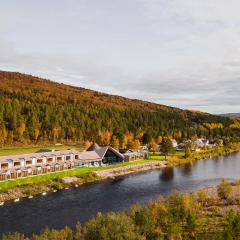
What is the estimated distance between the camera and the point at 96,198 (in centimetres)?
6625

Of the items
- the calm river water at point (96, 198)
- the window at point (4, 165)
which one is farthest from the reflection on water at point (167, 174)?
the window at point (4, 165)

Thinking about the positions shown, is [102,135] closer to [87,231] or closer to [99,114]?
[99,114]

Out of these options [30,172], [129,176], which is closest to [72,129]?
[129,176]

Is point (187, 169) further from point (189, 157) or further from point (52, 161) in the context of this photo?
point (52, 161)

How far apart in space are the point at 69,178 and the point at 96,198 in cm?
1707

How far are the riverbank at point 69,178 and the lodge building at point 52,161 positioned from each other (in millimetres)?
2725

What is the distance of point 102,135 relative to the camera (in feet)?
488

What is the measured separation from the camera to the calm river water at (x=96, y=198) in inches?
2023

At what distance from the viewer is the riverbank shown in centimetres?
6781

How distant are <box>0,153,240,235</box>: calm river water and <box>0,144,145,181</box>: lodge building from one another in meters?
11.6

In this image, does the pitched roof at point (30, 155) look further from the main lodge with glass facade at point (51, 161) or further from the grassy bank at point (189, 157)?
the grassy bank at point (189, 157)

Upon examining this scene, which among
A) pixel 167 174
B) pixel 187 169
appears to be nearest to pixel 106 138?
pixel 187 169

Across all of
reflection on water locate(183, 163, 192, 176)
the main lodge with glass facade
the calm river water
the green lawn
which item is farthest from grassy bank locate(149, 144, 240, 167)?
the green lawn

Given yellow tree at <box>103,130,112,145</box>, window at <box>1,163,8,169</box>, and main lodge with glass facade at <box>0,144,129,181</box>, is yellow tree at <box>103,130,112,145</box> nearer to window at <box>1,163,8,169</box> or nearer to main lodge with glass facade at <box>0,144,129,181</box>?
main lodge with glass facade at <box>0,144,129,181</box>
